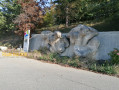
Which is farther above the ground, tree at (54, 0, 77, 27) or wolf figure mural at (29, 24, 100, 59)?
tree at (54, 0, 77, 27)

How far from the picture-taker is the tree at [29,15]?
13859mm

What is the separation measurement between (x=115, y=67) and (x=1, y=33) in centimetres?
2586

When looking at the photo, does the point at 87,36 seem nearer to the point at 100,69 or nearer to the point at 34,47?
the point at 100,69

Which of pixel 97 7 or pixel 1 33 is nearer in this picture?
pixel 97 7

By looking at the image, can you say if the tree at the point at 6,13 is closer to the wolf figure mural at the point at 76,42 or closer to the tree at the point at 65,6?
the tree at the point at 65,6

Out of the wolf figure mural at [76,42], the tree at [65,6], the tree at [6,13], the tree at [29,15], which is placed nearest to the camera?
the wolf figure mural at [76,42]

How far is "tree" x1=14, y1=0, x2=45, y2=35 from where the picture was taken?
13859 millimetres

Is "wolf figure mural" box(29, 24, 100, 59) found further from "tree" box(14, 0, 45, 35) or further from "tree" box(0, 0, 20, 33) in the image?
"tree" box(0, 0, 20, 33)

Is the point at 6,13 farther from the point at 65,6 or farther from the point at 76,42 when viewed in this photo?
the point at 76,42

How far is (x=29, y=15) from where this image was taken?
47.2ft

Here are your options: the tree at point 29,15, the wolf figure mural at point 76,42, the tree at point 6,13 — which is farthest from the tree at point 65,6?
the tree at point 6,13

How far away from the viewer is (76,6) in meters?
17.1

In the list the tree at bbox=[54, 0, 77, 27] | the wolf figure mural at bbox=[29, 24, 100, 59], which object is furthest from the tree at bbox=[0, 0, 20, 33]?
the wolf figure mural at bbox=[29, 24, 100, 59]

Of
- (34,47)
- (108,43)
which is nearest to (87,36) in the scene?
(108,43)
